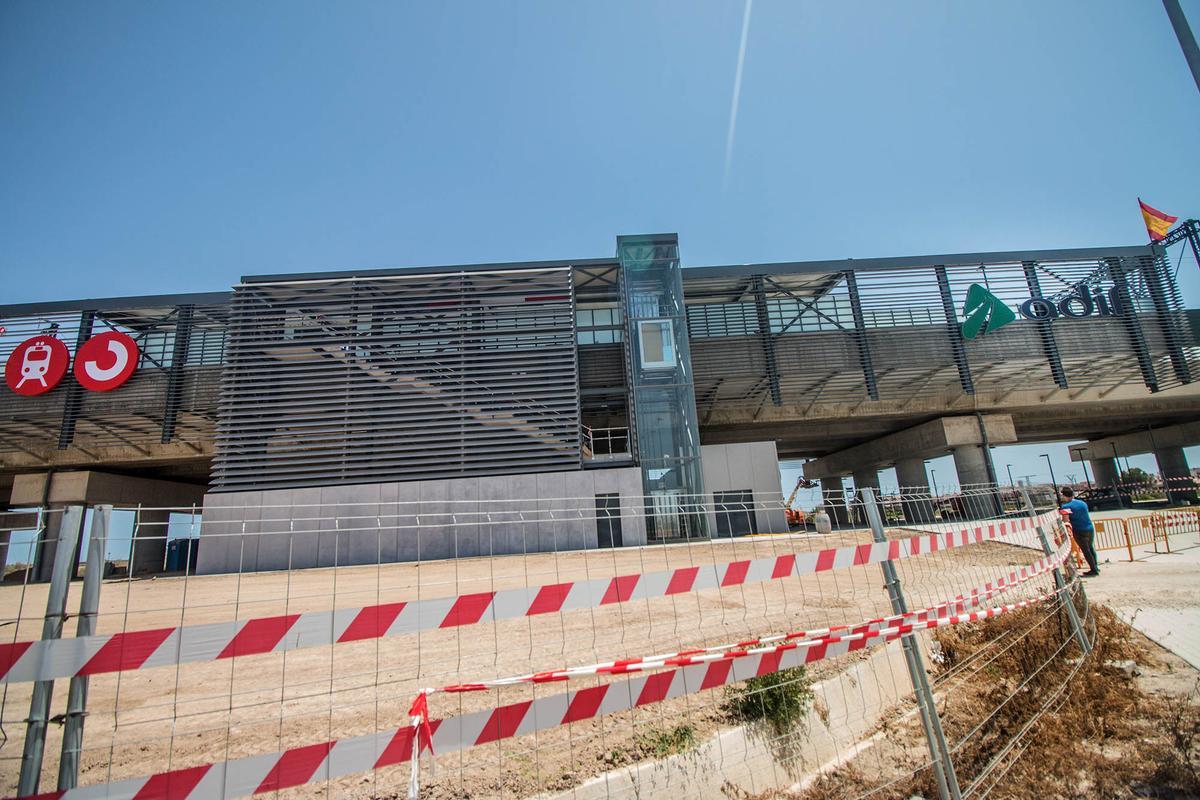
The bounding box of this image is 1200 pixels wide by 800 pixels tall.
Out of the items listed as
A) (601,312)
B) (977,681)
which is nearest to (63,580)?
(977,681)

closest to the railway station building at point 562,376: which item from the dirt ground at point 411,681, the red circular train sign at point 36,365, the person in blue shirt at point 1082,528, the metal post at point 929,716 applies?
the red circular train sign at point 36,365

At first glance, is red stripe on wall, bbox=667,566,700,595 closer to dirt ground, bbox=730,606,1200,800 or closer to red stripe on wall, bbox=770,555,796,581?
red stripe on wall, bbox=770,555,796,581

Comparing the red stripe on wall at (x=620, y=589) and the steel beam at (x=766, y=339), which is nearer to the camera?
the red stripe on wall at (x=620, y=589)

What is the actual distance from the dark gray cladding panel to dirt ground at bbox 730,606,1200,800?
15387 millimetres

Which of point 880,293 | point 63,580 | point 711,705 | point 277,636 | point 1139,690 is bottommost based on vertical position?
point 1139,690

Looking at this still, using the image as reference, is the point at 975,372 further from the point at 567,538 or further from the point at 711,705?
the point at 711,705

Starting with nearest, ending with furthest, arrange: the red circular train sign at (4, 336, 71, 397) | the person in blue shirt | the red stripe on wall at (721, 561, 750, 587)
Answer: the red stripe on wall at (721, 561, 750, 587) < the person in blue shirt < the red circular train sign at (4, 336, 71, 397)

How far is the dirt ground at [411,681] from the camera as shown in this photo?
3531 millimetres

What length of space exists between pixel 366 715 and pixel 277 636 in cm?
217

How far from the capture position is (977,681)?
5.18 m

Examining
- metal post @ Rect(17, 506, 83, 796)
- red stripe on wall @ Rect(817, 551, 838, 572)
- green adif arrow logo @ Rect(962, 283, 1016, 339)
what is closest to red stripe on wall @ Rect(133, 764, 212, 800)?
metal post @ Rect(17, 506, 83, 796)

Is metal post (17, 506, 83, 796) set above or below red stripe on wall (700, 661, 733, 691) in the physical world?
above

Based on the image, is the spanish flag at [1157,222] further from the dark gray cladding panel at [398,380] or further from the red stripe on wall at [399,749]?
the red stripe on wall at [399,749]

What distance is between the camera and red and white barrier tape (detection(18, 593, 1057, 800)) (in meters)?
2.30
